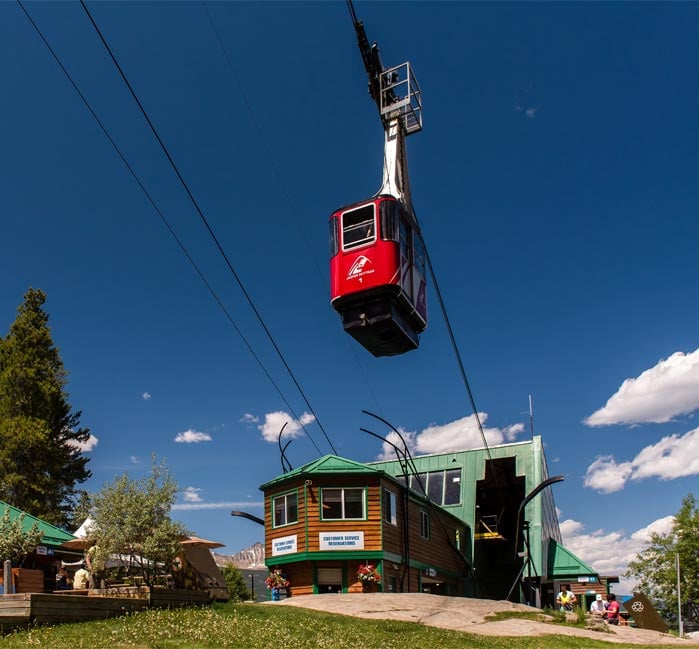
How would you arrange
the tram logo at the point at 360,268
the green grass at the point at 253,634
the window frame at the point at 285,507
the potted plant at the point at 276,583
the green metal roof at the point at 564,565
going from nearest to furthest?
the green grass at the point at 253,634 < the tram logo at the point at 360,268 < the potted plant at the point at 276,583 < the window frame at the point at 285,507 < the green metal roof at the point at 564,565

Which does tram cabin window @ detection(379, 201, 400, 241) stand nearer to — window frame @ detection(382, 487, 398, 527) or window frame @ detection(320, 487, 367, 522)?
window frame @ detection(320, 487, 367, 522)

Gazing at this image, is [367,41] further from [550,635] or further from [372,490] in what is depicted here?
[550,635]

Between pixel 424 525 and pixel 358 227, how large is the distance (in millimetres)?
16202

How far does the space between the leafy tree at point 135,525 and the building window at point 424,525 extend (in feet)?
43.5

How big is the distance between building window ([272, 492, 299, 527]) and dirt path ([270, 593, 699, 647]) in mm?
5640

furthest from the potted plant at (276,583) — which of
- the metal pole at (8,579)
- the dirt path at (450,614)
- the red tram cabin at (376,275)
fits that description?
the red tram cabin at (376,275)

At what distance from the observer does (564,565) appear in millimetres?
38719

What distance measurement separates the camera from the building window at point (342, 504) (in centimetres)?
2592

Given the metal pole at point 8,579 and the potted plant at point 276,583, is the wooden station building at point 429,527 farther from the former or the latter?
the metal pole at point 8,579

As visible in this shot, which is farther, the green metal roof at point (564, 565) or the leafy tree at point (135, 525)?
the green metal roof at point (564, 565)

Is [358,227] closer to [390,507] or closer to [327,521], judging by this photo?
[327,521]

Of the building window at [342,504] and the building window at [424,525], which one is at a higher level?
the building window at [342,504]

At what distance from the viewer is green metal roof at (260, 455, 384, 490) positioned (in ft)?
85.2

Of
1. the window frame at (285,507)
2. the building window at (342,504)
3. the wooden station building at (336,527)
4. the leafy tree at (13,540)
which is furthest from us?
the window frame at (285,507)
